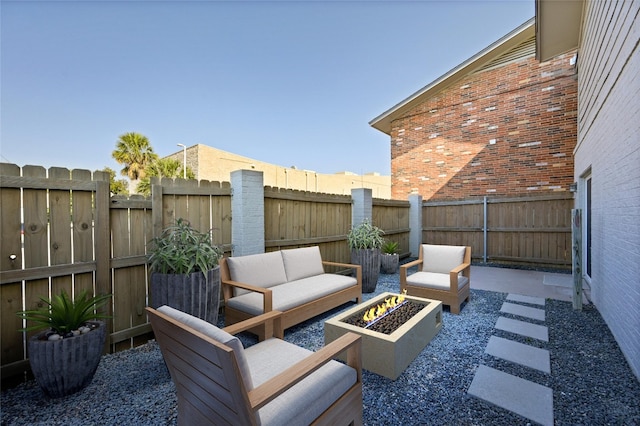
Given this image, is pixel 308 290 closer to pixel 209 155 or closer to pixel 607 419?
pixel 607 419

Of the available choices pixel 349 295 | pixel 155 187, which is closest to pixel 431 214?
pixel 349 295

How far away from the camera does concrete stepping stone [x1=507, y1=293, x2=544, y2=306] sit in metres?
4.31

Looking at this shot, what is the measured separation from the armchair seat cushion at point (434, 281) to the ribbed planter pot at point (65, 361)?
383 centimetres

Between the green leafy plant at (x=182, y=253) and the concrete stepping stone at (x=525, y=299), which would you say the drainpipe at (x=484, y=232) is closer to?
A: the concrete stepping stone at (x=525, y=299)

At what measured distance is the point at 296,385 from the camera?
1.46 metres

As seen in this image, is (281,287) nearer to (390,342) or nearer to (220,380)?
(390,342)

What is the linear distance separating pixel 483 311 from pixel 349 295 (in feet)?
6.54

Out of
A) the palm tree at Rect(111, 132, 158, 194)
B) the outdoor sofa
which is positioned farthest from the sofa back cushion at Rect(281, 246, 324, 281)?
the palm tree at Rect(111, 132, 158, 194)

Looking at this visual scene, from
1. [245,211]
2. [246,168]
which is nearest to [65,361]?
[245,211]

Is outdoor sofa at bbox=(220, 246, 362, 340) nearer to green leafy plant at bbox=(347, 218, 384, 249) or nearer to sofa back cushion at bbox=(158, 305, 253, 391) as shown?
green leafy plant at bbox=(347, 218, 384, 249)

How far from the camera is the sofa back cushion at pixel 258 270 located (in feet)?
10.9

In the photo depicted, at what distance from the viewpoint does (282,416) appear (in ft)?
4.12

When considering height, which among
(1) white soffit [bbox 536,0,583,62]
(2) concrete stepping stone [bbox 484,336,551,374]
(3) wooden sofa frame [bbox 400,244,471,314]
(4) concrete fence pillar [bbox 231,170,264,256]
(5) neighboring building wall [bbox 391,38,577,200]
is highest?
(1) white soffit [bbox 536,0,583,62]

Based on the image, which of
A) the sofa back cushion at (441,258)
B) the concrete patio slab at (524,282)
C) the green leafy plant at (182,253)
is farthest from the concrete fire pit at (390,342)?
the concrete patio slab at (524,282)
